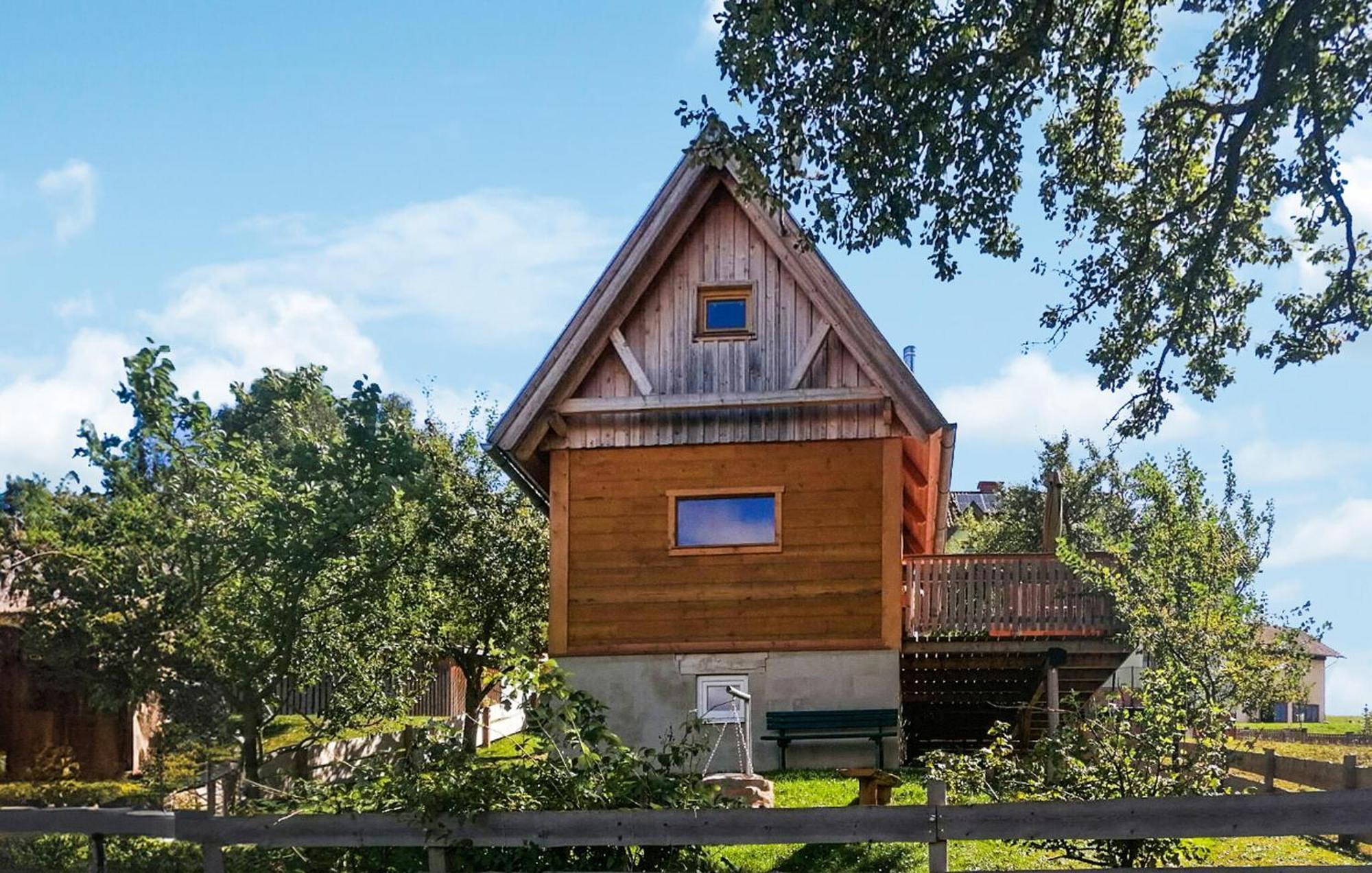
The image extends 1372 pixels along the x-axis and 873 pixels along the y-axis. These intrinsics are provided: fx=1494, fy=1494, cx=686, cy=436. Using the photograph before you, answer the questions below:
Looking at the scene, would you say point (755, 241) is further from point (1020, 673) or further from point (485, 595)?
point (485, 595)

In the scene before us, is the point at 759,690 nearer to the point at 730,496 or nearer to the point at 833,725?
the point at 833,725

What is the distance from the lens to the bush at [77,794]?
81.5 feet

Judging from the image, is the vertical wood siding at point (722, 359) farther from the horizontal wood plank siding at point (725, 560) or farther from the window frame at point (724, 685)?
the window frame at point (724, 685)

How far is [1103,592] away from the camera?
2286cm

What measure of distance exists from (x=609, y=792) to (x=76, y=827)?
5.15m

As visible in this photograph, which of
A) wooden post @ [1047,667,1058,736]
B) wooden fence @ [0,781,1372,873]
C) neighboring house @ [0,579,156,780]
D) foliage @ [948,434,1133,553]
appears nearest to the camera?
wooden fence @ [0,781,1372,873]

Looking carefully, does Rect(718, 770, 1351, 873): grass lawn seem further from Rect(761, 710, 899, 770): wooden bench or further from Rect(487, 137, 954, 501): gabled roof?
Rect(487, 137, 954, 501): gabled roof

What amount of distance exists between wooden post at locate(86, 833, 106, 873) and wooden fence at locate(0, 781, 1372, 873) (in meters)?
0.03

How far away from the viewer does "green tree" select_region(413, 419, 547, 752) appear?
104 ft

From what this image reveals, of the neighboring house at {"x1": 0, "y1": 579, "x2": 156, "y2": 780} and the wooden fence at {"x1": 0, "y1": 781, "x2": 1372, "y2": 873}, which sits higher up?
the wooden fence at {"x1": 0, "y1": 781, "x2": 1372, "y2": 873}

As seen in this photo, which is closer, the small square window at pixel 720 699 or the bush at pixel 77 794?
the small square window at pixel 720 699

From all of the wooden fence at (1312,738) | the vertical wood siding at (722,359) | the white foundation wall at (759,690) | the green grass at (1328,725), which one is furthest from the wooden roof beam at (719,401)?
the green grass at (1328,725)

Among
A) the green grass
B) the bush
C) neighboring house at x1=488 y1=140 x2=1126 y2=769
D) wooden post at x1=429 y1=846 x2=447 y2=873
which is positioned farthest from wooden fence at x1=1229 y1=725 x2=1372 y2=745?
wooden post at x1=429 y1=846 x2=447 y2=873

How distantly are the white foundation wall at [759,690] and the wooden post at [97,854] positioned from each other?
8649 mm
